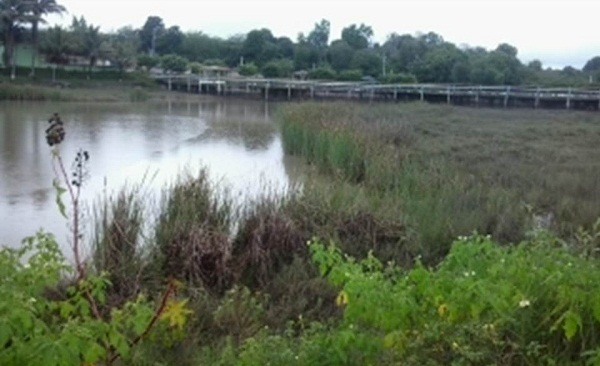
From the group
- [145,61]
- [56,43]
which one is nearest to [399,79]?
[145,61]

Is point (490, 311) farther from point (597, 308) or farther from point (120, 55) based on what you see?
point (120, 55)

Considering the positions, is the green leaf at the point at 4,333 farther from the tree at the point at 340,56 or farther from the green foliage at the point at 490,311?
the tree at the point at 340,56

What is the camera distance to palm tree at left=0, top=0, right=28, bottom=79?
4809 centimetres

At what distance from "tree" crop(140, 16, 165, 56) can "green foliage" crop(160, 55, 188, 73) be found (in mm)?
19213

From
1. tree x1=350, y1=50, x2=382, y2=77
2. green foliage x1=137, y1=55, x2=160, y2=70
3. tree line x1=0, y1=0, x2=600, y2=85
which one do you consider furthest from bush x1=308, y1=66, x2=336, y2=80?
green foliage x1=137, y1=55, x2=160, y2=70

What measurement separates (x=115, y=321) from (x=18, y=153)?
15.4 meters

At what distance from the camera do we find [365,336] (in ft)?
11.3

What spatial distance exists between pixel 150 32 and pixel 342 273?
89.5 meters

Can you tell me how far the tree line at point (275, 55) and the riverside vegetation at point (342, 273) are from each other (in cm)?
4320

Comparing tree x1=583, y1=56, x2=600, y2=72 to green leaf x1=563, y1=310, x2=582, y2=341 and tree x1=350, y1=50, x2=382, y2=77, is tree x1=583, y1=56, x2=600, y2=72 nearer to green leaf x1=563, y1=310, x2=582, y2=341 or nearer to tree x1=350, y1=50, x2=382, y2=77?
tree x1=350, y1=50, x2=382, y2=77

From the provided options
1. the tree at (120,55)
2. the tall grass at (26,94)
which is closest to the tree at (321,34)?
the tree at (120,55)

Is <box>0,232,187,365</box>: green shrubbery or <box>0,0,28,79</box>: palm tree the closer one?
<box>0,232,187,365</box>: green shrubbery

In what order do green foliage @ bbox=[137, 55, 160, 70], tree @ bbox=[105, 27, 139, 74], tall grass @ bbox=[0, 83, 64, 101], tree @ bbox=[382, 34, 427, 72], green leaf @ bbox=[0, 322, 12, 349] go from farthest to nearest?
tree @ bbox=[382, 34, 427, 72]
green foliage @ bbox=[137, 55, 160, 70]
tree @ bbox=[105, 27, 139, 74]
tall grass @ bbox=[0, 83, 64, 101]
green leaf @ bbox=[0, 322, 12, 349]

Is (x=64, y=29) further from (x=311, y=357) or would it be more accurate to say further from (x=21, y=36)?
(x=311, y=357)
